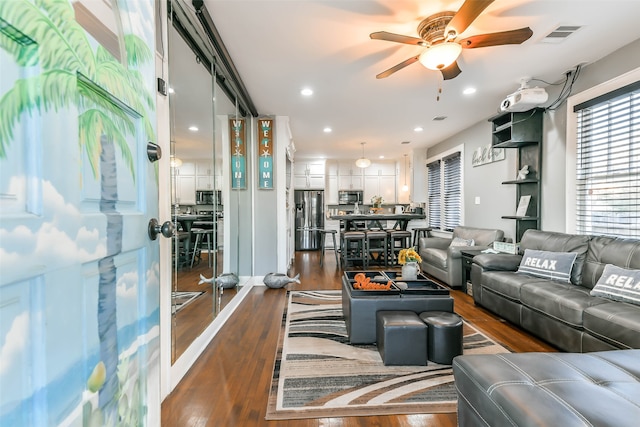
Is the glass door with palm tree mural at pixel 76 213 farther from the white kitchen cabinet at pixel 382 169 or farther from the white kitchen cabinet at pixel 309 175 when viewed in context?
the white kitchen cabinet at pixel 382 169

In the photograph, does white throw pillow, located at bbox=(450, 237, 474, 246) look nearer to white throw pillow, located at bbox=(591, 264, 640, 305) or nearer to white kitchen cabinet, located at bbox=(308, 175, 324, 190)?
white throw pillow, located at bbox=(591, 264, 640, 305)

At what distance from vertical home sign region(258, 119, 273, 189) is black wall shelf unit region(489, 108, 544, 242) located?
318 cm

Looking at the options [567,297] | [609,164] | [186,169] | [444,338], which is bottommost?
[444,338]

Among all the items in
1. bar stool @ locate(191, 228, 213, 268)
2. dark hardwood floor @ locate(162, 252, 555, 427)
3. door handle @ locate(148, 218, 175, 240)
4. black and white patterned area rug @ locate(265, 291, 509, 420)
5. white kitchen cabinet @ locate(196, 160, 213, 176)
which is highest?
white kitchen cabinet @ locate(196, 160, 213, 176)

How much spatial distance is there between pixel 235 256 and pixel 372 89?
2.74 meters

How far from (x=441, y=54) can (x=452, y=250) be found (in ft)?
9.19

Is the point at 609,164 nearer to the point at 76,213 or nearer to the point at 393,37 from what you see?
the point at 393,37

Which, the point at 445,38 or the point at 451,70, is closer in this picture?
the point at 445,38

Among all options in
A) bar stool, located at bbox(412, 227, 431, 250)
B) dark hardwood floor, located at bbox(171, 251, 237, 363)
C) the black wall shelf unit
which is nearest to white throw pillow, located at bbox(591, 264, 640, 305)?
the black wall shelf unit

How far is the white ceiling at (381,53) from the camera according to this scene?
209 centimetres

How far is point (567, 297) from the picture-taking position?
2.21 m

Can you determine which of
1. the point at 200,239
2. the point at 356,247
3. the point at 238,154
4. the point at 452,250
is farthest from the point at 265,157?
the point at 452,250

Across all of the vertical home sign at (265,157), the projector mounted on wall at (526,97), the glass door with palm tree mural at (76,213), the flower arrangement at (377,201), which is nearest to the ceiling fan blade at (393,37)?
the glass door with palm tree mural at (76,213)

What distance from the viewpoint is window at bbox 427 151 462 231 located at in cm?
566
